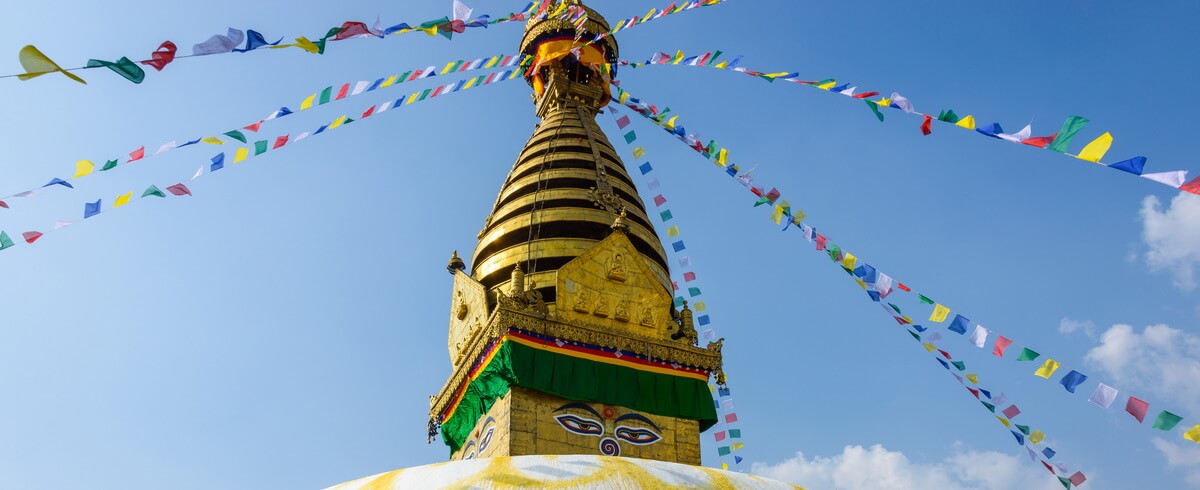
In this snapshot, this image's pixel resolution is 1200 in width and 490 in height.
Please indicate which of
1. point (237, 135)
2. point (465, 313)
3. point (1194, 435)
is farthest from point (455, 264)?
point (1194, 435)

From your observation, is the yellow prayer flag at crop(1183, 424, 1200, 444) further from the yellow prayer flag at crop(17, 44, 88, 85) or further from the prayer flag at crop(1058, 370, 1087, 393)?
the yellow prayer flag at crop(17, 44, 88, 85)

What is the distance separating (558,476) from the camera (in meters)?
5.68

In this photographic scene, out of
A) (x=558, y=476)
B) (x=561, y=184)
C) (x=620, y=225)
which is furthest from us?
(x=561, y=184)

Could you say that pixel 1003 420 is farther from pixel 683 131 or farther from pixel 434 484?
pixel 434 484

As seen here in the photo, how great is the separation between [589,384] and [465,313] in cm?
250

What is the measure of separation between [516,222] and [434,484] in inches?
343

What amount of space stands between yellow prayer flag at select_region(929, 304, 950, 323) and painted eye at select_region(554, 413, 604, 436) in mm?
3987

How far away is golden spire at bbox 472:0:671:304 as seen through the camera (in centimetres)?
1364

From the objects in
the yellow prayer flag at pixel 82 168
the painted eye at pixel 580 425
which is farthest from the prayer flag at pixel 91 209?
the painted eye at pixel 580 425

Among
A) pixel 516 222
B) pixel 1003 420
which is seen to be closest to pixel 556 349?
pixel 516 222

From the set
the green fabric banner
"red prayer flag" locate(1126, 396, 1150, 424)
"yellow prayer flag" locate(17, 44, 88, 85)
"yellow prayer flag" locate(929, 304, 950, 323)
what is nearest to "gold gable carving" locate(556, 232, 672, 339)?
the green fabric banner

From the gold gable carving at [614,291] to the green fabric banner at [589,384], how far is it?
657mm

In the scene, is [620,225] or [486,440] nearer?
[486,440]

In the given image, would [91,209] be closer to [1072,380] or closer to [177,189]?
[177,189]
